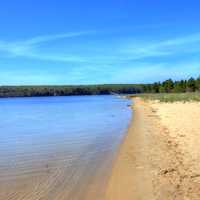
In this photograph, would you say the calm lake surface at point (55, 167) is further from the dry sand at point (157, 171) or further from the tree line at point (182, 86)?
the tree line at point (182, 86)

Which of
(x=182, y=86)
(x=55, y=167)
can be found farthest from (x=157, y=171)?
(x=182, y=86)

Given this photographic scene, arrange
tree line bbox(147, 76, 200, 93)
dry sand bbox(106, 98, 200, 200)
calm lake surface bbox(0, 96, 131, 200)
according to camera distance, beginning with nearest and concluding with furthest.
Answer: dry sand bbox(106, 98, 200, 200)
calm lake surface bbox(0, 96, 131, 200)
tree line bbox(147, 76, 200, 93)

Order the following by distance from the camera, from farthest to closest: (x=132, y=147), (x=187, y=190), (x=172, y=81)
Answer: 1. (x=172, y=81)
2. (x=132, y=147)
3. (x=187, y=190)

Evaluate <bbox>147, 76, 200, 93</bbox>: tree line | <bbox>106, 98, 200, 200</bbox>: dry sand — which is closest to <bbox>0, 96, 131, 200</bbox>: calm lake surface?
<bbox>106, 98, 200, 200</bbox>: dry sand

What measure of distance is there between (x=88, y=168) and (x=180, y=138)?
4847mm

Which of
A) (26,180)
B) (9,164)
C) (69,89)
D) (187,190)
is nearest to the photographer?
(187,190)

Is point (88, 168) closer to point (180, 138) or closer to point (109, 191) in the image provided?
point (109, 191)

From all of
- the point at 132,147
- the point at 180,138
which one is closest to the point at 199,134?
the point at 180,138

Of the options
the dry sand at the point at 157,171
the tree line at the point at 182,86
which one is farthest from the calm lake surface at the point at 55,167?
the tree line at the point at 182,86

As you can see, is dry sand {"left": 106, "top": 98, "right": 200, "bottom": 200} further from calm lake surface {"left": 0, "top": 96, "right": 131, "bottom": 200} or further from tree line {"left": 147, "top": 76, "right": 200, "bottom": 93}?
tree line {"left": 147, "top": 76, "right": 200, "bottom": 93}

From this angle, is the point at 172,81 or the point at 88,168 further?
the point at 172,81

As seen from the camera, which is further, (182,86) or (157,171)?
(182,86)

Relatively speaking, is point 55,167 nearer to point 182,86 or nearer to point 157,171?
point 157,171

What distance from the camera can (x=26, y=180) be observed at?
675 cm
